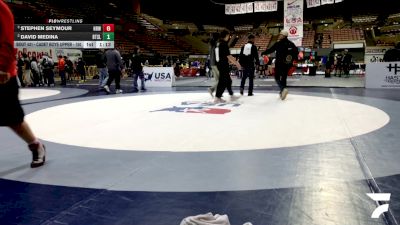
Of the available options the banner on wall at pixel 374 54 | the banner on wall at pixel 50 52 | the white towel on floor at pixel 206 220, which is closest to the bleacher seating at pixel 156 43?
the banner on wall at pixel 50 52

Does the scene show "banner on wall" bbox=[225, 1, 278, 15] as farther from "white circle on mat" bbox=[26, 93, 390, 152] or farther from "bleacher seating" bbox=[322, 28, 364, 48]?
"bleacher seating" bbox=[322, 28, 364, 48]

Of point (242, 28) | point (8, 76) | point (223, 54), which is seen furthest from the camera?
point (242, 28)

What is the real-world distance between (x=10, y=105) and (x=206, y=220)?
186cm

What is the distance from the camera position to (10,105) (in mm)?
2783

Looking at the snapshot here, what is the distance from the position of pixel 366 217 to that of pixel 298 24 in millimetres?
11485

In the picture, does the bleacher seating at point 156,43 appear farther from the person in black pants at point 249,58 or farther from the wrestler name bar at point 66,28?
the person in black pants at point 249,58

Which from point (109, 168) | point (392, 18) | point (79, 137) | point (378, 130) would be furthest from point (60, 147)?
point (392, 18)

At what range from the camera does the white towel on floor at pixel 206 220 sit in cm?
181

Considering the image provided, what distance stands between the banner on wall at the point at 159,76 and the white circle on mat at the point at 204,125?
640 cm

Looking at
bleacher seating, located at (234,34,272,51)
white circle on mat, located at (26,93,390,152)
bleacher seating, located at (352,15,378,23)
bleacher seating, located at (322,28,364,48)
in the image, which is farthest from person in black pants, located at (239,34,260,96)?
bleacher seating, located at (352,15,378,23)
